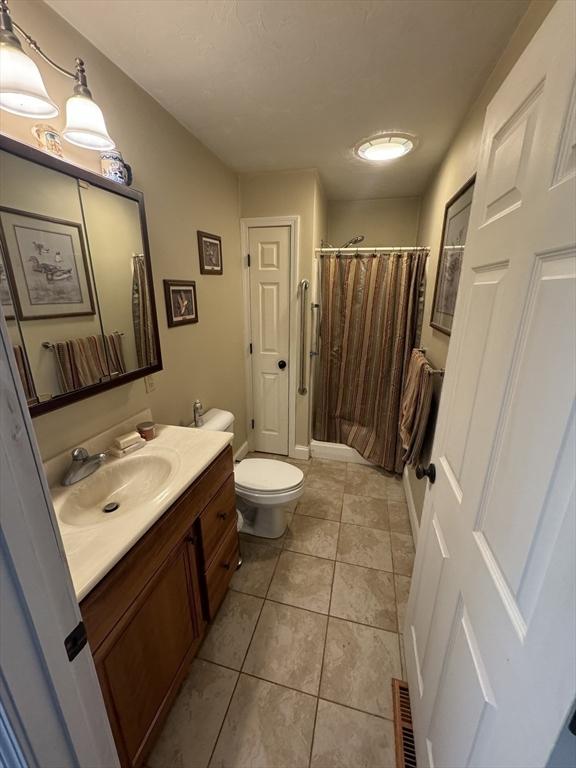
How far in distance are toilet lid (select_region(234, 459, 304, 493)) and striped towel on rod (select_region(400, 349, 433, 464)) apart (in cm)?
69

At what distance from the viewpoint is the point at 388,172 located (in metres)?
2.23

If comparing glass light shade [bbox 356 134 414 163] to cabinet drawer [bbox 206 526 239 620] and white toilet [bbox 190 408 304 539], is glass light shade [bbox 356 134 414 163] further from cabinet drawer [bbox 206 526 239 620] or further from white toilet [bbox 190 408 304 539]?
cabinet drawer [bbox 206 526 239 620]

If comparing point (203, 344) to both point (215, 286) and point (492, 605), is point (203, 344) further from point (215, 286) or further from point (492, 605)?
point (492, 605)

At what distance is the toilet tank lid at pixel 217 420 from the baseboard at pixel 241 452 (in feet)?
2.03

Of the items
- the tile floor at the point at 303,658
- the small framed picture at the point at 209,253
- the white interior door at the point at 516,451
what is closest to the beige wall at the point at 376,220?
the small framed picture at the point at 209,253

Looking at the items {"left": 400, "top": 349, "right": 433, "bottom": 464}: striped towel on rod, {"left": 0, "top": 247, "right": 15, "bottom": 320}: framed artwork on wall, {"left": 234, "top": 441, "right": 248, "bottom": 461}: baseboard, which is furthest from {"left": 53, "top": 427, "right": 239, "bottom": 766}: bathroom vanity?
{"left": 234, "top": 441, "right": 248, "bottom": 461}: baseboard

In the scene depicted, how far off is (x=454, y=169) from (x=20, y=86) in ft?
6.19

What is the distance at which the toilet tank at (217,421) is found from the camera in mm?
1852

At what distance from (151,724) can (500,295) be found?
5.34 ft

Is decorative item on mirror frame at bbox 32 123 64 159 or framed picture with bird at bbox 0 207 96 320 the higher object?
decorative item on mirror frame at bbox 32 123 64 159

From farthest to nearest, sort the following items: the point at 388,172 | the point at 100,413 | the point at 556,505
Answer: the point at 388,172, the point at 100,413, the point at 556,505

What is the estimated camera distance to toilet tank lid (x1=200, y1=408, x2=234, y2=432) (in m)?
1.85

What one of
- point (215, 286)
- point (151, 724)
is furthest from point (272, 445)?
point (151, 724)

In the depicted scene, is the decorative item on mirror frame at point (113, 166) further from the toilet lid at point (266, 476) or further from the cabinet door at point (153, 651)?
the toilet lid at point (266, 476)
